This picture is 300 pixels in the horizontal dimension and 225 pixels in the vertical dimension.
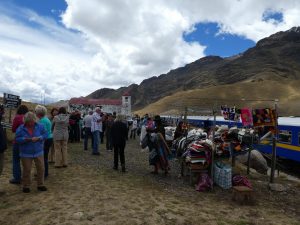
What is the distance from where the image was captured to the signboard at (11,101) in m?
16.8

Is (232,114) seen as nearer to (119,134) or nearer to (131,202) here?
(119,134)

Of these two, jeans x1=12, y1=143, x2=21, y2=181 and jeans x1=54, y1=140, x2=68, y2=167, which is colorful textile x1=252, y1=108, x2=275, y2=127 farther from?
jeans x1=12, y1=143, x2=21, y2=181

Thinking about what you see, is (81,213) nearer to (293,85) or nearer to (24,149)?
(24,149)

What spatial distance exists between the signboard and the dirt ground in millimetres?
6063

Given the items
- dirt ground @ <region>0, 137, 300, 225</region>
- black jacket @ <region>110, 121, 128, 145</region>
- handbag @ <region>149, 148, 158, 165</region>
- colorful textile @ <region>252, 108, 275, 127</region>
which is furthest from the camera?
black jacket @ <region>110, 121, 128, 145</region>

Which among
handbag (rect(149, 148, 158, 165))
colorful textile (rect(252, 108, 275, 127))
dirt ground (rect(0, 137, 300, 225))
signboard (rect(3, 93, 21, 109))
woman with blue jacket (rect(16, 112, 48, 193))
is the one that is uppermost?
signboard (rect(3, 93, 21, 109))

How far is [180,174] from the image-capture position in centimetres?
1162

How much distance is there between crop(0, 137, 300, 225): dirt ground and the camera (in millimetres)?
6742

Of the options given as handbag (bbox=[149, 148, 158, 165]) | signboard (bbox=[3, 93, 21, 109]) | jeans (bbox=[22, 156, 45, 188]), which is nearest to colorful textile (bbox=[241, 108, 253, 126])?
handbag (bbox=[149, 148, 158, 165])

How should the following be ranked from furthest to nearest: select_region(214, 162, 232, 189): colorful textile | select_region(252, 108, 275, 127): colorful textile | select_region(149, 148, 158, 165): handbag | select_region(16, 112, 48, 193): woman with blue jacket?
1. select_region(149, 148, 158, 165): handbag
2. select_region(252, 108, 275, 127): colorful textile
3. select_region(214, 162, 232, 189): colorful textile
4. select_region(16, 112, 48, 193): woman with blue jacket

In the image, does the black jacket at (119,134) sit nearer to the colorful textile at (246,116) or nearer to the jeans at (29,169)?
the jeans at (29,169)

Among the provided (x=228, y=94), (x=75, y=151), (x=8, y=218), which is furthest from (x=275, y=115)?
(x=228, y=94)

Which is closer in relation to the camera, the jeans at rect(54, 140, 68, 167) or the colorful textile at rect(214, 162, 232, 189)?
the colorful textile at rect(214, 162, 232, 189)

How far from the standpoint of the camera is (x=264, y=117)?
11.0 meters
